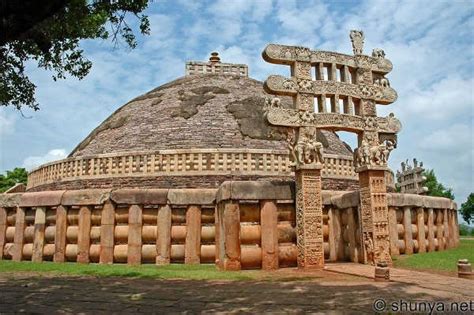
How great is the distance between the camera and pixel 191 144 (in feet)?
60.0

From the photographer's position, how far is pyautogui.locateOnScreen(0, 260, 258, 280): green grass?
703cm

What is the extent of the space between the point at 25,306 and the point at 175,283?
2.22 meters

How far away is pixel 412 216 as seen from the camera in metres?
10.9

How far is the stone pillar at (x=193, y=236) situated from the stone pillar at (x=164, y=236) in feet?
1.34

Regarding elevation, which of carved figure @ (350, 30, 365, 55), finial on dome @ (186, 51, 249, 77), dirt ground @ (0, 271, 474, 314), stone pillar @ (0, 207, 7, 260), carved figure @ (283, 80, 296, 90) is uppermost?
finial on dome @ (186, 51, 249, 77)

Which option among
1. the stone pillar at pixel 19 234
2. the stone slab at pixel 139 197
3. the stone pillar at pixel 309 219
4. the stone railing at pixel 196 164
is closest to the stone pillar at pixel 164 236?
the stone slab at pixel 139 197

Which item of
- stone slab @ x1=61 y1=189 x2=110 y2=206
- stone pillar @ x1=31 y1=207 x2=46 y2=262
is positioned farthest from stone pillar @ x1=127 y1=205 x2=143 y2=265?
stone pillar @ x1=31 y1=207 x2=46 y2=262

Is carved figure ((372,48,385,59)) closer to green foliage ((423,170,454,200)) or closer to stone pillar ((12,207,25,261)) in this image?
stone pillar ((12,207,25,261))

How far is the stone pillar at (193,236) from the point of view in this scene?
8.81 metres

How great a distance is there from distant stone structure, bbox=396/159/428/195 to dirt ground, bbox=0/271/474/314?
15982 mm

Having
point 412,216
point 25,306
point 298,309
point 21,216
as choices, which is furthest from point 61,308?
point 412,216

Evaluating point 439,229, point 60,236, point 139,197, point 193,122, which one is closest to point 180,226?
point 139,197

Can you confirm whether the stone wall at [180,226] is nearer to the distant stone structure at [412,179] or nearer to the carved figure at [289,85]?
the carved figure at [289,85]

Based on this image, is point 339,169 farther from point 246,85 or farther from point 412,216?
point 246,85
